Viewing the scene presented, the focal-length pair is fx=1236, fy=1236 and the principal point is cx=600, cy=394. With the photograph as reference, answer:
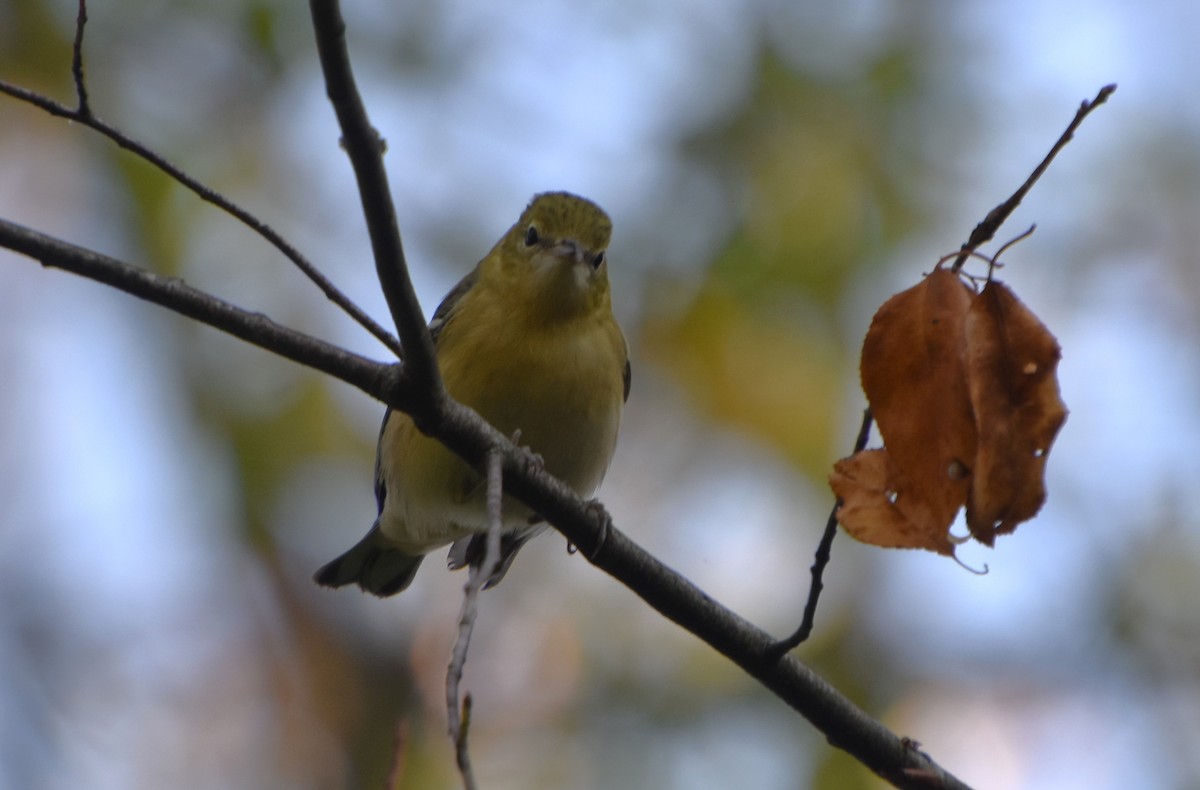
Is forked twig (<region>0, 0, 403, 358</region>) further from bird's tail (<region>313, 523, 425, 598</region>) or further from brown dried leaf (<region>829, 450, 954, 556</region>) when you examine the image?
bird's tail (<region>313, 523, 425, 598</region>)

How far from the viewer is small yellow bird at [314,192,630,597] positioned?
5.10m

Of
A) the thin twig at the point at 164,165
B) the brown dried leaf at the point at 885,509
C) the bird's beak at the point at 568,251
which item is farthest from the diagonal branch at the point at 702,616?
the bird's beak at the point at 568,251

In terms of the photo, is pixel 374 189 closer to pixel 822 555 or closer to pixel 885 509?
pixel 885 509

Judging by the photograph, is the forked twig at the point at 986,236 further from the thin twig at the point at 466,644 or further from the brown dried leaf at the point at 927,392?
the thin twig at the point at 466,644

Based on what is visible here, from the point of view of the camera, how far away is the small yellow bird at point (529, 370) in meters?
5.10

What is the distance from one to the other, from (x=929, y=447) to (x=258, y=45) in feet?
27.5

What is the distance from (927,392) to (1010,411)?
0.20 meters

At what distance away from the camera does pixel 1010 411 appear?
2961mm

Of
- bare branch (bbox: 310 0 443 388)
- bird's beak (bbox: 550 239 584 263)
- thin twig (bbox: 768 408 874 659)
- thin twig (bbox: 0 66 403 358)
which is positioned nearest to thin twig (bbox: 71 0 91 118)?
thin twig (bbox: 0 66 403 358)

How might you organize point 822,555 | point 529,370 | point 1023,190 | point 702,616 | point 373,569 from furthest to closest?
1. point 373,569
2. point 529,370
3. point 702,616
4. point 822,555
5. point 1023,190

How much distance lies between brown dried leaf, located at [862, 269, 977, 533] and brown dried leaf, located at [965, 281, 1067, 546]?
0.12 ft

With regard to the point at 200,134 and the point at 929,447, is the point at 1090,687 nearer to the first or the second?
the point at 929,447

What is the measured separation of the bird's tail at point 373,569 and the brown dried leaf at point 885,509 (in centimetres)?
404

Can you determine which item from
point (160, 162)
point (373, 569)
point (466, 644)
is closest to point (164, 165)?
point (160, 162)
